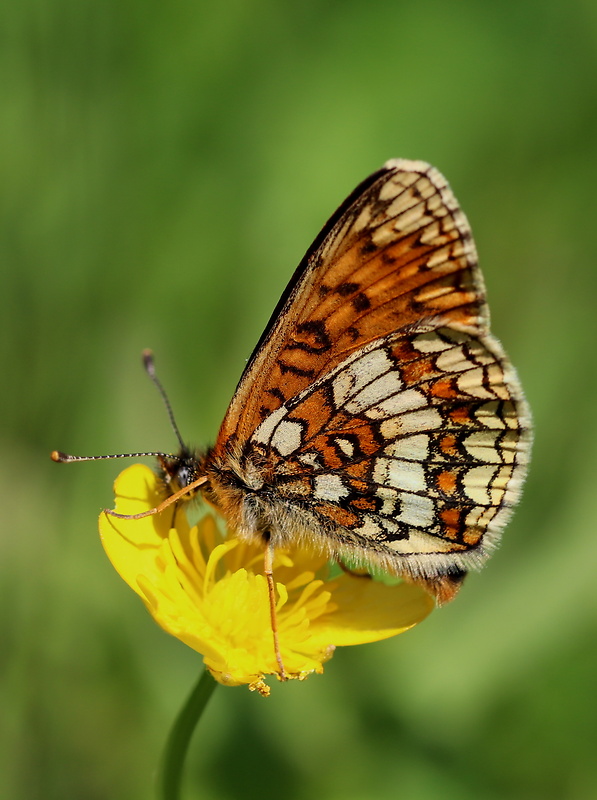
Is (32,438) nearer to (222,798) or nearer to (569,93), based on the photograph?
(222,798)

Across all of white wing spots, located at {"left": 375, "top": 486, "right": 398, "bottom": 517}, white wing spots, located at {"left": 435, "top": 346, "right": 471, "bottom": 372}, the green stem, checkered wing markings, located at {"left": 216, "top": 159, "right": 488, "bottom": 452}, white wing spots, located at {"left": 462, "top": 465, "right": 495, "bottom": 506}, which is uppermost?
checkered wing markings, located at {"left": 216, "top": 159, "right": 488, "bottom": 452}

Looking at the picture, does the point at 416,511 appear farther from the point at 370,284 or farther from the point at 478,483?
the point at 370,284

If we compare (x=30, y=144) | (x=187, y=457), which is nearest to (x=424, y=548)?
(x=187, y=457)

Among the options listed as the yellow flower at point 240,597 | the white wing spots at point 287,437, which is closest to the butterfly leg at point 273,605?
the yellow flower at point 240,597

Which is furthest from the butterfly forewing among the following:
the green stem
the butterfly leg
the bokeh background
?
the bokeh background

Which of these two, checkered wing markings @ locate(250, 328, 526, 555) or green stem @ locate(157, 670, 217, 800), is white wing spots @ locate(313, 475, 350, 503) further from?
green stem @ locate(157, 670, 217, 800)

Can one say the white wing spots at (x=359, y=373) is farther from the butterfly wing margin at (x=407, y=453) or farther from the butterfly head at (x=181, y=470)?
the butterfly head at (x=181, y=470)
